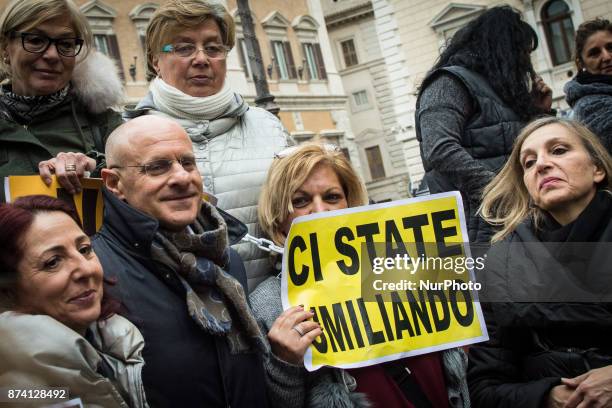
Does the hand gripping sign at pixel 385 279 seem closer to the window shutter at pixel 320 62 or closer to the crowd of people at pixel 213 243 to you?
the crowd of people at pixel 213 243

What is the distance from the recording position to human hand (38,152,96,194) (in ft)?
8.04

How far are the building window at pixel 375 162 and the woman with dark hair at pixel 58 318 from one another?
39.4m

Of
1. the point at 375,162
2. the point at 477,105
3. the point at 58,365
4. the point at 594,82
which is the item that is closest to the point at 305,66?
the point at 375,162

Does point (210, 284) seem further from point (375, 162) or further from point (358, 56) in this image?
point (358, 56)

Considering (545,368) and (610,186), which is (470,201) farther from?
(545,368)

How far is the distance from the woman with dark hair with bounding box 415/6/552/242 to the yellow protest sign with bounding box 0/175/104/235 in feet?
5.97

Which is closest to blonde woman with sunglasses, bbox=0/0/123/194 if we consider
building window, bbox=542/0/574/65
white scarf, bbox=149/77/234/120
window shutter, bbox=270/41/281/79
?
white scarf, bbox=149/77/234/120

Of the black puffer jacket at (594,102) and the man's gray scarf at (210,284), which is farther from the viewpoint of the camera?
the black puffer jacket at (594,102)

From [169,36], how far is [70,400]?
6.66ft

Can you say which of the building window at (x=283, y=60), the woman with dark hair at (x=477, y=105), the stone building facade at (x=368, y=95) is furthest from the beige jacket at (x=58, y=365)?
the stone building facade at (x=368, y=95)

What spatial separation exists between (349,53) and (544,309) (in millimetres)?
41593

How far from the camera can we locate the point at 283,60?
33.3m

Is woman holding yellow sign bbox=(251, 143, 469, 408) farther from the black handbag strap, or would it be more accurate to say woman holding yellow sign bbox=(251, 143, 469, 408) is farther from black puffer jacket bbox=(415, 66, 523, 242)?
black puffer jacket bbox=(415, 66, 523, 242)

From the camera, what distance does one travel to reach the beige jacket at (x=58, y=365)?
170cm
